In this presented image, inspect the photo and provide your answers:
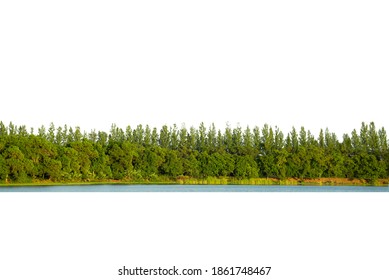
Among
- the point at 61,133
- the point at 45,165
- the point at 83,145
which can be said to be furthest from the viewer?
the point at 61,133

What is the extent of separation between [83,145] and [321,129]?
46.1 ft

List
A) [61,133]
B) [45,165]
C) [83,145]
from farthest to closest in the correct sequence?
[61,133], [83,145], [45,165]

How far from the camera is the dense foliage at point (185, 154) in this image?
2775 cm

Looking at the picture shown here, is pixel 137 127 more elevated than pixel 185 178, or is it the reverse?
pixel 137 127

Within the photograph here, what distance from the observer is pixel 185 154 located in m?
31.9

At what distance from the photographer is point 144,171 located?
29938 mm

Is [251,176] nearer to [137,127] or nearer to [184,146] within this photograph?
[184,146]

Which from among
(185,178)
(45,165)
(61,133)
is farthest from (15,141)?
(185,178)

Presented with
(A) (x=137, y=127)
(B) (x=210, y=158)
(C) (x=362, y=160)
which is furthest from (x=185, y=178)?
(C) (x=362, y=160)

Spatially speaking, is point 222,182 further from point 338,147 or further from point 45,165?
point 45,165

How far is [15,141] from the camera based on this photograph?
27828mm

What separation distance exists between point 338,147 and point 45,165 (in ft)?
54.9

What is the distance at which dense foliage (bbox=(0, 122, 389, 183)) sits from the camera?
27750 millimetres

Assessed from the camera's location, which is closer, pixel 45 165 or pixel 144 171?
pixel 45 165
